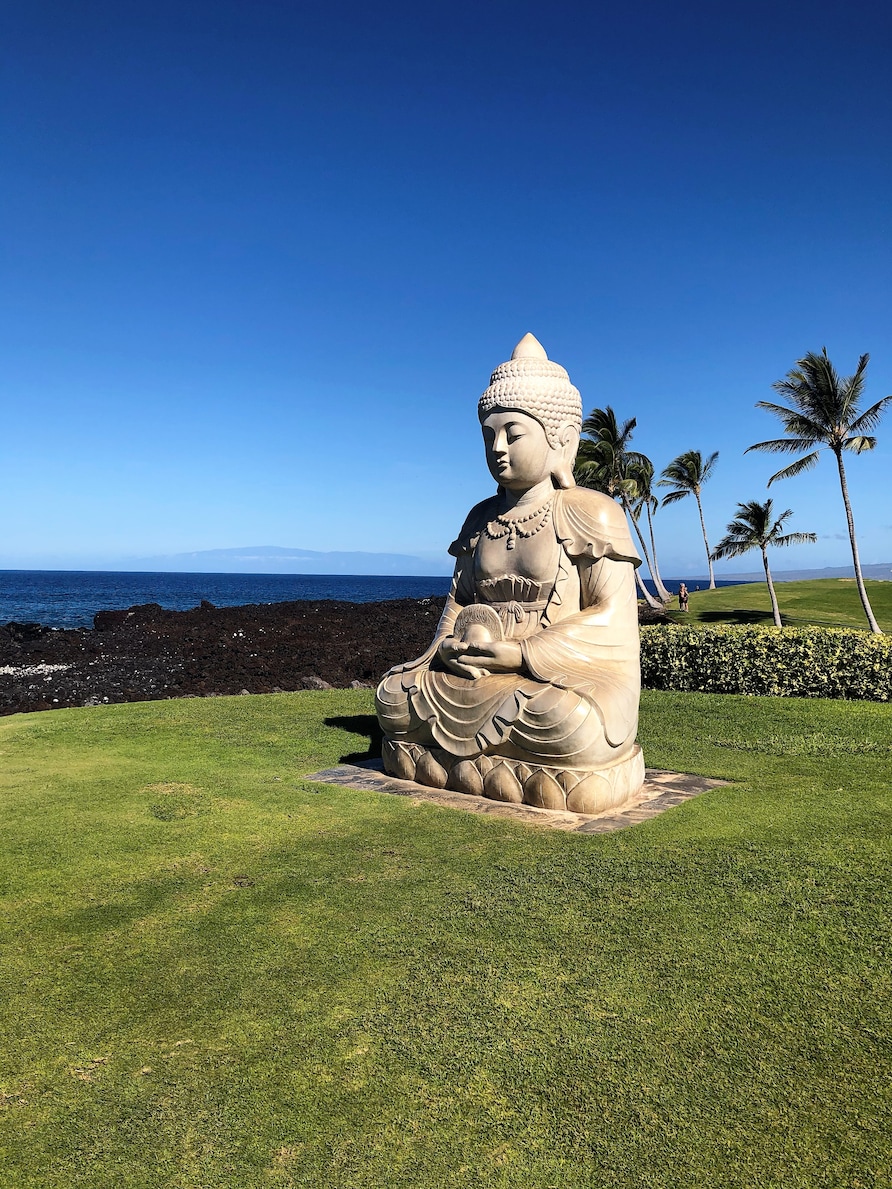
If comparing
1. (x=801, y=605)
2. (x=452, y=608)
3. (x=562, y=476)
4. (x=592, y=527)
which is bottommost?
(x=801, y=605)

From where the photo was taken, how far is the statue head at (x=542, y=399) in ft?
20.7

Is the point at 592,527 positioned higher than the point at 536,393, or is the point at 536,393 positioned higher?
the point at 536,393

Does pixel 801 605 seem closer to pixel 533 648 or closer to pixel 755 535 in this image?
pixel 755 535

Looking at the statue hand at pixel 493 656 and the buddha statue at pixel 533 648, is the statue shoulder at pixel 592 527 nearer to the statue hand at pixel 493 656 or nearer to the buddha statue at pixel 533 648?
the buddha statue at pixel 533 648

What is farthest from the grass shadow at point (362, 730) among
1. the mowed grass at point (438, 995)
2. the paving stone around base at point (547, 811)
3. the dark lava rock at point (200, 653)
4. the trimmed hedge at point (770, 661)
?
the trimmed hedge at point (770, 661)

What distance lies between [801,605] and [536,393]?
3028 cm

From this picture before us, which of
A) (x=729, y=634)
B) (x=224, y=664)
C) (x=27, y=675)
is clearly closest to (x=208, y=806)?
(x=729, y=634)

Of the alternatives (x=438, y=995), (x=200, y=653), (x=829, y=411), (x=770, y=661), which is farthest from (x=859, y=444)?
(x=438, y=995)

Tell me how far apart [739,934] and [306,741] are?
520 cm

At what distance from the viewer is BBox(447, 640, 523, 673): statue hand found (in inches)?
237

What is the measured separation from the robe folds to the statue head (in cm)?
32

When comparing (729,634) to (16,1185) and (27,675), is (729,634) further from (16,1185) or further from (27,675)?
(27,675)

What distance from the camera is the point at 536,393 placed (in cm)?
630

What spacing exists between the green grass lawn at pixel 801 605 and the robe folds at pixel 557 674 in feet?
67.4
